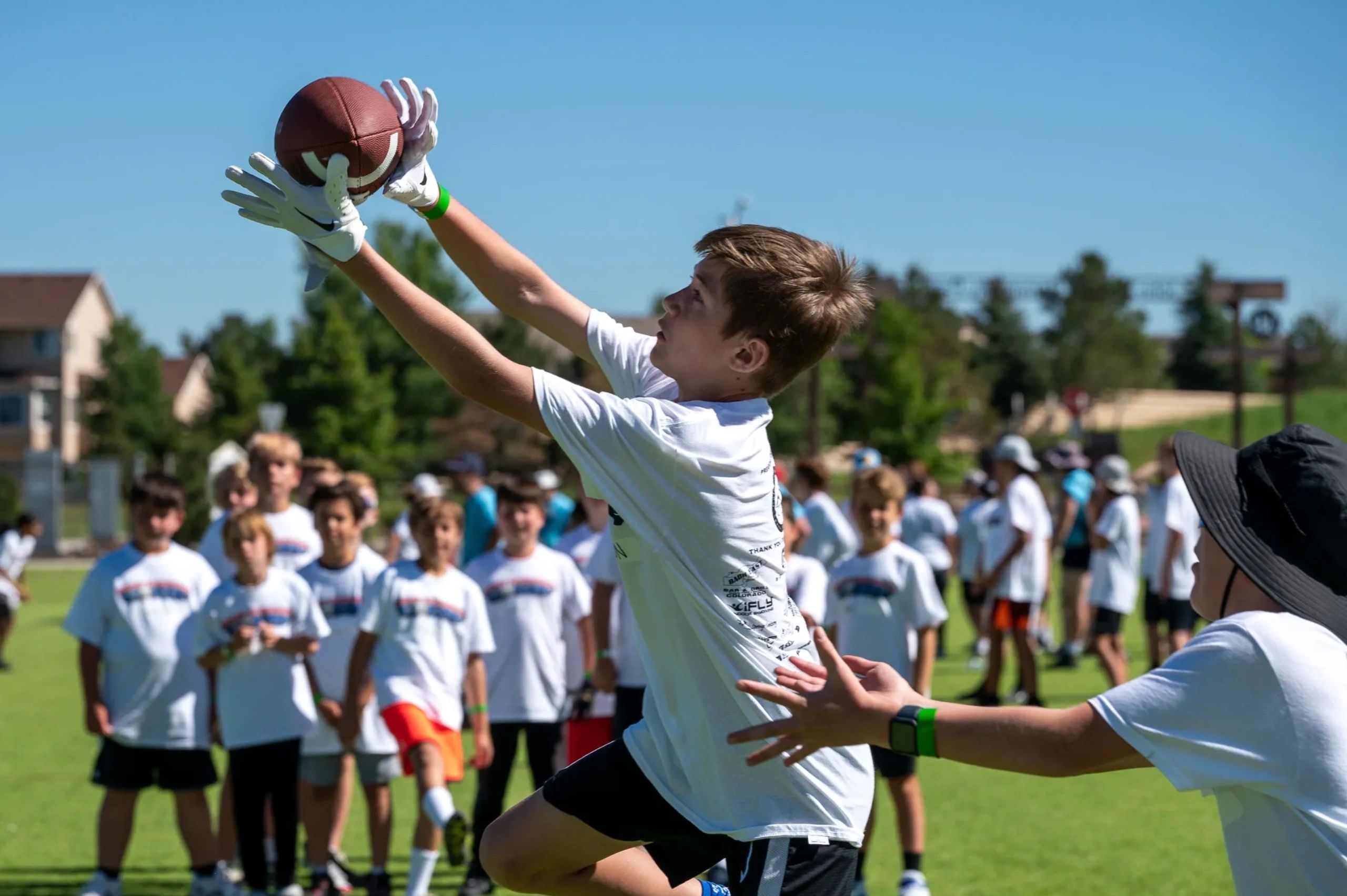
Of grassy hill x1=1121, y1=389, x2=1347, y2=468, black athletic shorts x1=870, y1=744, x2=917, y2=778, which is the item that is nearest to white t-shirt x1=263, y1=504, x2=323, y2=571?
black athletic shorts x1=870, y1=744, x2=917, y2=778

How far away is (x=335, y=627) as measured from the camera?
293 inches

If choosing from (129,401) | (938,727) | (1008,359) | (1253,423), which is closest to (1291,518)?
(938,727)

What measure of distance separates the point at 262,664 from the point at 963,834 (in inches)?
162

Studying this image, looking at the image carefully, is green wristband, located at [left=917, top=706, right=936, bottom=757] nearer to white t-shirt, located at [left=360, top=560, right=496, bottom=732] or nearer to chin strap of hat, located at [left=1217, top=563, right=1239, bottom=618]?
chin strap of hat, located at [left=1217, top=563, right=1239, bottom=618]

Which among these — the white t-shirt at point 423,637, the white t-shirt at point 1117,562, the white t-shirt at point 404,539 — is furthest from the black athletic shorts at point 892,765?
the white t-shirt at point 1117,562

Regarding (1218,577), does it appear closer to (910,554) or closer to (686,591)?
(686,591)

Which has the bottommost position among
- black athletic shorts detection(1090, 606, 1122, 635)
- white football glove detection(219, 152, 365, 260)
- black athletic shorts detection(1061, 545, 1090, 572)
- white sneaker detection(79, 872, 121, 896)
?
white sneaker detection(79, 872, 121, 896)

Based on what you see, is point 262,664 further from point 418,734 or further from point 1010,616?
point 1010,616

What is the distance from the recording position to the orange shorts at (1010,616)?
1284 cm

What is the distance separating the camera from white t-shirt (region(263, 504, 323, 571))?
799 cm

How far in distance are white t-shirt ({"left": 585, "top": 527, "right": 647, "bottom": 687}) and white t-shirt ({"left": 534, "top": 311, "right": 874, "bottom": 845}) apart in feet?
13.3

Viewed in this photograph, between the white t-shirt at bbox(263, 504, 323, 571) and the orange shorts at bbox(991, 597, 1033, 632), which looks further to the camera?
the orange shorts at bbox(991, 597, 1033, 632)

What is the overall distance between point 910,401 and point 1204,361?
40.2 meters

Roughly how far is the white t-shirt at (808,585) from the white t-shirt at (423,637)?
155 cm
